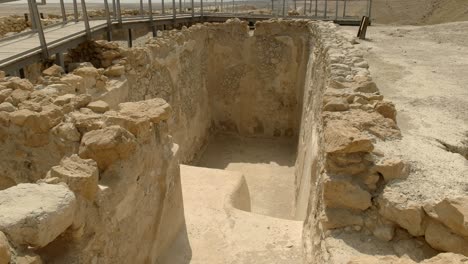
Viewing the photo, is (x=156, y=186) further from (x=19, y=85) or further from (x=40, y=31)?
(x=40, y=31)

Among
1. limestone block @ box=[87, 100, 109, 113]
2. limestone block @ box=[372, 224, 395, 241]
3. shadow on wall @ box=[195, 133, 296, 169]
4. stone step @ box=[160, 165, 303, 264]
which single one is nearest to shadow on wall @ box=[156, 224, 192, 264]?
stone step @ box=[160, 165, 303, 264]

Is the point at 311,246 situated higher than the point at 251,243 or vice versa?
the point at 311,246

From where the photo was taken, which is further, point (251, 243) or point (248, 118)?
point (248, 118)

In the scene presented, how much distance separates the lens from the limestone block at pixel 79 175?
9.26ft

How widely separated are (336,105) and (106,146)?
2215mm

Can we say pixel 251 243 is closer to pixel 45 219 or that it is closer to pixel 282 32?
pixel 45 219

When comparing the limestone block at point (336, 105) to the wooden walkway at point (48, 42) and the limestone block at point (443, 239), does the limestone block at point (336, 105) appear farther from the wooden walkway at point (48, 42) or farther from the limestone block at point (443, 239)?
the wooden walkway at point (48, 42)

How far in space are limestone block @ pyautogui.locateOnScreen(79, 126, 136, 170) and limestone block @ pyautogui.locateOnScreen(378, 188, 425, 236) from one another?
2037mm

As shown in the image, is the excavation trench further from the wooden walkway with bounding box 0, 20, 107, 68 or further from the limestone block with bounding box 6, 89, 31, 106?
the wooden walkway with bounding box 0, 20, 107, 68

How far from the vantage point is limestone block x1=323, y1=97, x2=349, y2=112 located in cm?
404

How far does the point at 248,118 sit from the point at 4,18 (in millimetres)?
8943

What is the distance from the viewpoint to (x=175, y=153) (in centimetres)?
459

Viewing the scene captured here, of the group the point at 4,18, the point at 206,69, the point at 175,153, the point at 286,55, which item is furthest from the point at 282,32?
the point at 4,18

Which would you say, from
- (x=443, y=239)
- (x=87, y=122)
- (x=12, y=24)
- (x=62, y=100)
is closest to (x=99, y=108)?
(x=62, y=100)
